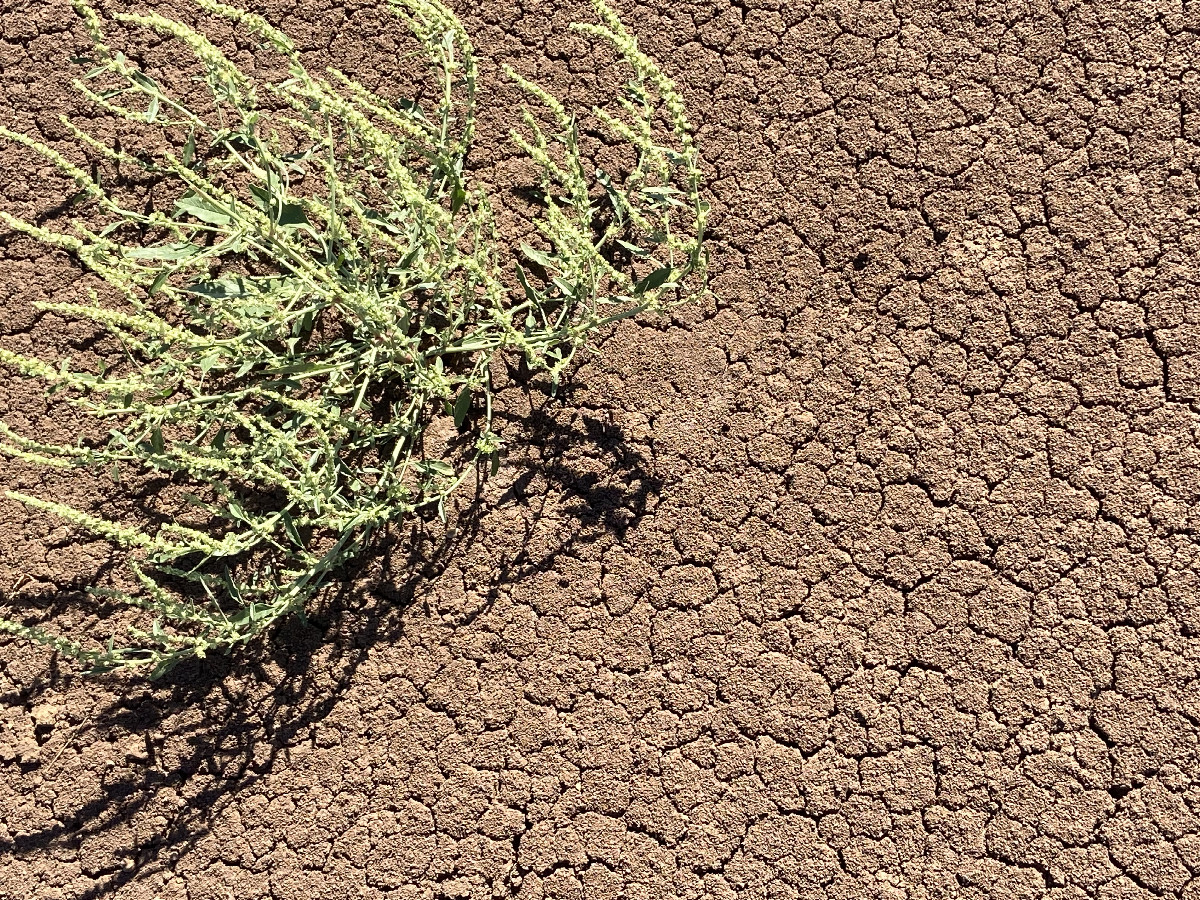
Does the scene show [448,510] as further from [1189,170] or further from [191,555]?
[1189,170]

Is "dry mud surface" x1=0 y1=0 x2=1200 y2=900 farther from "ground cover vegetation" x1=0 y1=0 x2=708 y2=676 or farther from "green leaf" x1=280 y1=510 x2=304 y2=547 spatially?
"green leaf" x1=280 y1=510 x2=304 y2=547

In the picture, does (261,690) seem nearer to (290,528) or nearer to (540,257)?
(290,528)

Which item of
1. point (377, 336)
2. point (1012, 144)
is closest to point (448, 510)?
point (377, 336)

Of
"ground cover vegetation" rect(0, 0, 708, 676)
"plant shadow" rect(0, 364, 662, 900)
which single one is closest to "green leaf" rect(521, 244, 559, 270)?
"ground cover vegetation" rect(0, 0, 708, 676)

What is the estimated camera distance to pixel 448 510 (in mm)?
2867

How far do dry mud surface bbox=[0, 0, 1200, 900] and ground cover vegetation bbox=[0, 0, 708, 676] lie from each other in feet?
0.57

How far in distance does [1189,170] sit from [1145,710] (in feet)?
5.16

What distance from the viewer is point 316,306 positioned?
260 cm

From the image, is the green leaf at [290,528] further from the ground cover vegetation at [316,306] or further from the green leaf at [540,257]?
the green leaf at [540,257]

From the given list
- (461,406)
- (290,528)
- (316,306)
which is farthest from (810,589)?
(316,306)

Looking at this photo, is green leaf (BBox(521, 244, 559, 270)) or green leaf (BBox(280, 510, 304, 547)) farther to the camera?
green leaf (BBox(521, 244, 559, 270))

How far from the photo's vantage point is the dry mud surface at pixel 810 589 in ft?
9.04

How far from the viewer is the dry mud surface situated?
9.04 ft

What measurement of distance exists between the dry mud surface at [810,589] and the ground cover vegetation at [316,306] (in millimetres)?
173
